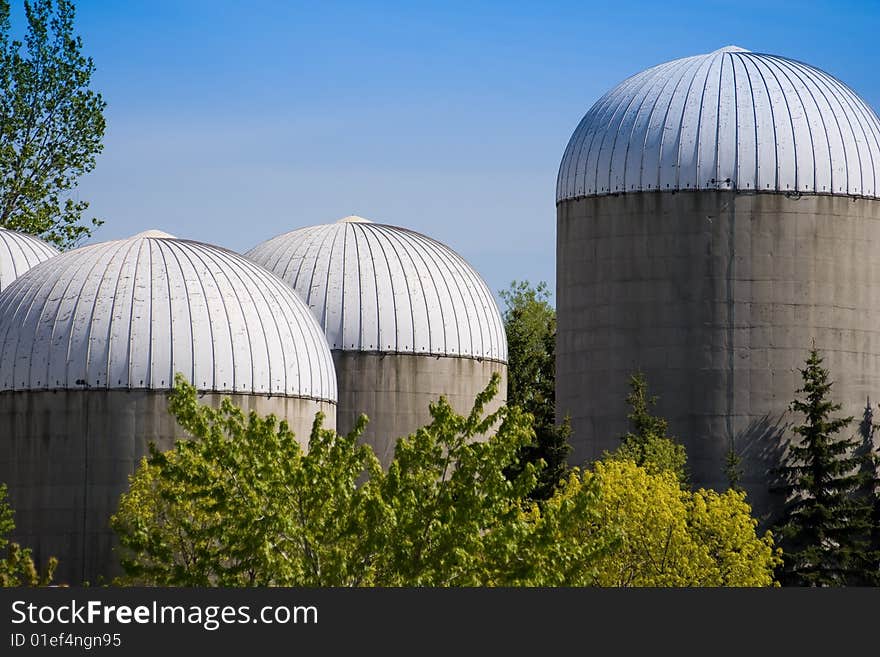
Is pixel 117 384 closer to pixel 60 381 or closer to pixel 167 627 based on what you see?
pixel 60 381

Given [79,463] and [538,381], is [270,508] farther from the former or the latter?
[538,381]

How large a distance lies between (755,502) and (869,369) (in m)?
5.01

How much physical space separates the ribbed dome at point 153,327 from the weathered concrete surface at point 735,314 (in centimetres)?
940

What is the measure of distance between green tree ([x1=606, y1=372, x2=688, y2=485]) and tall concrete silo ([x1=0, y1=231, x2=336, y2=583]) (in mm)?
7881

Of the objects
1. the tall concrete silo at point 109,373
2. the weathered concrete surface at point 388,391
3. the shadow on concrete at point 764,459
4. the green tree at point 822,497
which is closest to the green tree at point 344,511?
the tall concrete silo at point 109,373

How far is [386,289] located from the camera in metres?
57.3

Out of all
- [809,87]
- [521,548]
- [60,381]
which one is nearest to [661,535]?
[521,548]

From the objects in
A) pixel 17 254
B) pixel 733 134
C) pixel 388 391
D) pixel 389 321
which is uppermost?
pixel 733 134

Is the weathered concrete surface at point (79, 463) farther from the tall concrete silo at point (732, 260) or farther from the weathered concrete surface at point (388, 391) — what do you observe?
the tall concrete silo at point (732, 260)

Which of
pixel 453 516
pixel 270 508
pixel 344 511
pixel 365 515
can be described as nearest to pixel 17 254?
pixel 270 508

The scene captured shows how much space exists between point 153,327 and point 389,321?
1072 centimetres

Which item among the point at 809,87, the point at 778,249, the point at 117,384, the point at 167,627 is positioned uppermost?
the point at 809,87

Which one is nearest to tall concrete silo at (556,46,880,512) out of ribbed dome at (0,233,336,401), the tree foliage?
ribbed dome at (0,233,336,401)

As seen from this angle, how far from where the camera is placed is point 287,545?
29422 millimetres
